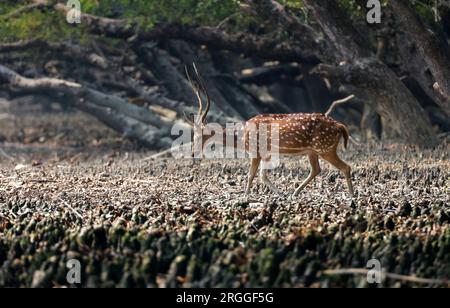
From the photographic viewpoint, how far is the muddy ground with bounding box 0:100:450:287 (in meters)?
7.82

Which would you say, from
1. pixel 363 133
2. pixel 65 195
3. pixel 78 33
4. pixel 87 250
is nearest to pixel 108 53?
pixel 78 33

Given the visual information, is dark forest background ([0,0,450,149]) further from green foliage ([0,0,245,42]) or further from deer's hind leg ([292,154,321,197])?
deer's hind leg ([292,154,321,197])

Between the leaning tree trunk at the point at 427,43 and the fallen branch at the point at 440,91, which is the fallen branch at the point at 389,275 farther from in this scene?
the fallen branch at the point at 440,91

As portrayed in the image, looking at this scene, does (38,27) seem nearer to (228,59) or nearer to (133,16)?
(133,16)

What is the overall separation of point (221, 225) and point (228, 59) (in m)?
16.7

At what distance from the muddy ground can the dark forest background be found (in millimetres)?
2018

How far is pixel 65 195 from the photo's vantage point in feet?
39.8

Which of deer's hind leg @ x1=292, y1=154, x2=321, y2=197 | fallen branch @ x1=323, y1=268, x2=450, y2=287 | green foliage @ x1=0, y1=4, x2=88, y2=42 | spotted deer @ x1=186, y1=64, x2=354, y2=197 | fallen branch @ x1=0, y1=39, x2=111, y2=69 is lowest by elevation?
fallen branch @ x1=323, y1=268, x2=450, y2=287

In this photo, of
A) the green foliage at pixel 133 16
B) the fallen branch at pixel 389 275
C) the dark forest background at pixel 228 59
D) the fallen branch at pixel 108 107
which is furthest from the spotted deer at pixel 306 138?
the fallen branch at pixel 108 107

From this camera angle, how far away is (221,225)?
948 cm

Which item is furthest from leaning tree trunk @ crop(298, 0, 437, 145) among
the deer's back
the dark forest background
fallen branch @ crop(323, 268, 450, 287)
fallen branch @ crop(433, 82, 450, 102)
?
fallen branch @ crop(323, 268, 450, 287)

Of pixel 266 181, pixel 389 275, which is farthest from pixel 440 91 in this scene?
pixel 389 275

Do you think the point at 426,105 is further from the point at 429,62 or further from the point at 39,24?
the point at 39,24

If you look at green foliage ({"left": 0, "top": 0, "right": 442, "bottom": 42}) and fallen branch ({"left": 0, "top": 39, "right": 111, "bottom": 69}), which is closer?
green foliage ({"left": 0, "top": 0, "right": 442, "bottom": 42})
